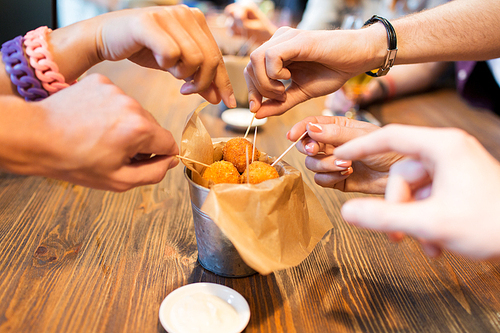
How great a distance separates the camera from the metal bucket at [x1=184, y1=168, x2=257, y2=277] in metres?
0.72

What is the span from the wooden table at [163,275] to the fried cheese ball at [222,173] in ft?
0.69

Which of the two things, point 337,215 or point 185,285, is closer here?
point 185,285

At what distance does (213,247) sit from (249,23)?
2.21 meters

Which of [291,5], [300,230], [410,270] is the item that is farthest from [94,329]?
[291,5]

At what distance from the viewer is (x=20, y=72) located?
734mm

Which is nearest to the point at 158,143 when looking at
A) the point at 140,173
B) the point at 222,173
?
the point at 140,173

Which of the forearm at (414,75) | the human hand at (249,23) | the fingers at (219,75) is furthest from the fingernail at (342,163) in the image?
Answer: the human hand at (249,23)

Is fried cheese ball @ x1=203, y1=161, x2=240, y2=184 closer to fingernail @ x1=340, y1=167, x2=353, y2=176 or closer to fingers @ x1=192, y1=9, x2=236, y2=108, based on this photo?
fingers @ x1=192, y1=9, x2=236, y2=108

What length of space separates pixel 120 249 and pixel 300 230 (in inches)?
18.5

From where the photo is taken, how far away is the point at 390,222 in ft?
1.49

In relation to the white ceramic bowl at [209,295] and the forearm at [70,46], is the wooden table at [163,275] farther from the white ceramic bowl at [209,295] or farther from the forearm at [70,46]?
the forearm at [70,46]

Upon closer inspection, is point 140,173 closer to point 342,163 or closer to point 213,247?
point 213,247

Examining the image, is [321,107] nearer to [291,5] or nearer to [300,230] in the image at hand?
[300,230]

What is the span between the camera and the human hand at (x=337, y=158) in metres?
0.89
